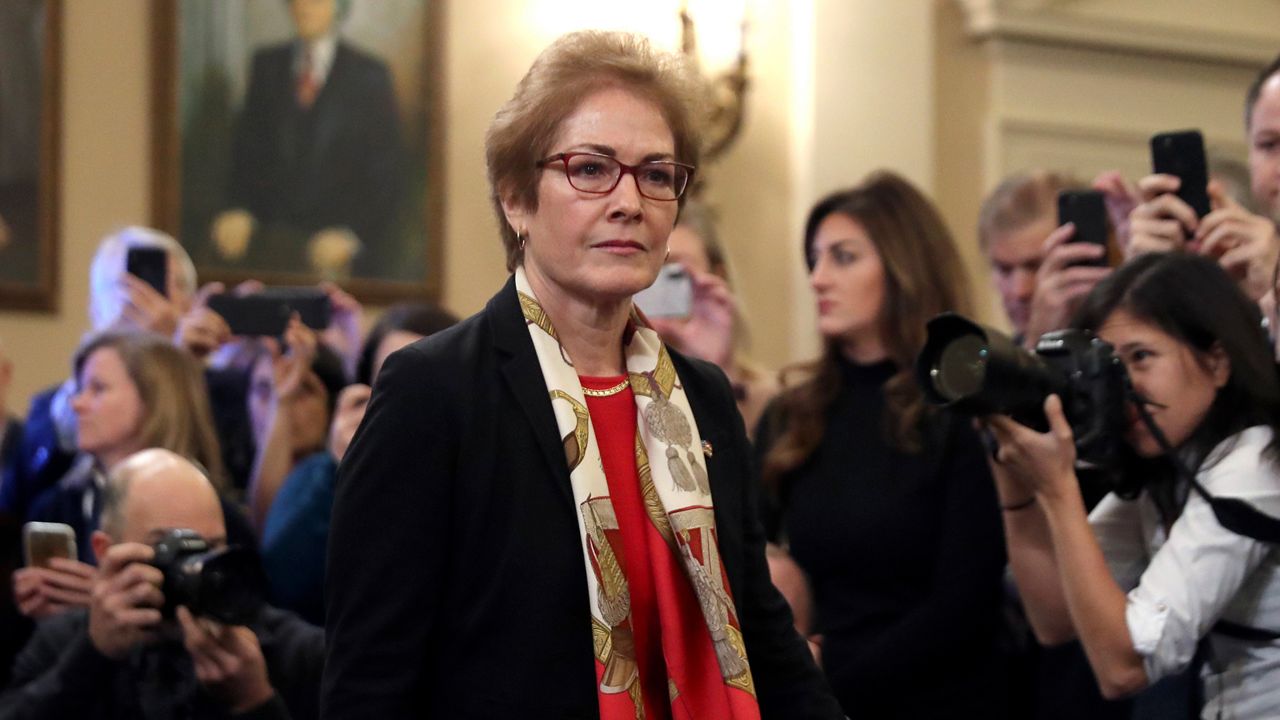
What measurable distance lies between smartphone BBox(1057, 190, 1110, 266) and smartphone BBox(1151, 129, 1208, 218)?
0.18m

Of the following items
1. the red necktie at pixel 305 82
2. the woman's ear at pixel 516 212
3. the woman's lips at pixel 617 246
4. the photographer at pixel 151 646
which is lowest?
the photographer at pixel 151 646

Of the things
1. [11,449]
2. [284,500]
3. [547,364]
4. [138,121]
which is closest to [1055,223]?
[284,500]

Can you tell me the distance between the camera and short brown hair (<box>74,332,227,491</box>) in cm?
358

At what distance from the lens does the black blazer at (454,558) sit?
1.65 metres

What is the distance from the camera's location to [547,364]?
1.79m

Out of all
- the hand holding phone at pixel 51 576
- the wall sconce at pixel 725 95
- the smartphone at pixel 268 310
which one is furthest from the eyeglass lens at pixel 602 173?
the wall sconce at pixel 725 95

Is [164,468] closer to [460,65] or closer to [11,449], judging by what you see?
[11,449]

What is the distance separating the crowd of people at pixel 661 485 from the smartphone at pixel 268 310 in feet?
0.16

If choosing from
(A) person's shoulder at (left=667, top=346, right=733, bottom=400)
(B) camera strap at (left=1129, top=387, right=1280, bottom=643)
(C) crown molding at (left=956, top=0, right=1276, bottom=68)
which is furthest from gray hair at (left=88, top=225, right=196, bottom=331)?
(C) crown molding at (left=956, top=0, right=1276, bottom=68)

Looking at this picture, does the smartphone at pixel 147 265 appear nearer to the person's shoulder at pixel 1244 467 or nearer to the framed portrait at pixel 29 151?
the framed portrait at pixel 29 151

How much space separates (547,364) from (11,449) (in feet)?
8.93

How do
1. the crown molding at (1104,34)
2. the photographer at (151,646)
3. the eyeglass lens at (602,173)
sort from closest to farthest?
1. the eyeglass lens at (602,173)
2. the photographer at (151,646)
3. the crown molding at (1104,34)

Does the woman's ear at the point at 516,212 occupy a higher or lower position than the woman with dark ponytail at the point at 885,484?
higher

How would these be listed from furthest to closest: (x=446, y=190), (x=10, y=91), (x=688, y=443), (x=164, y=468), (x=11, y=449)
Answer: (x=446, y=190) < (x=10, y=91) < (x=11, y=449) < (x=164, y=468) < (x=688, y=443)
